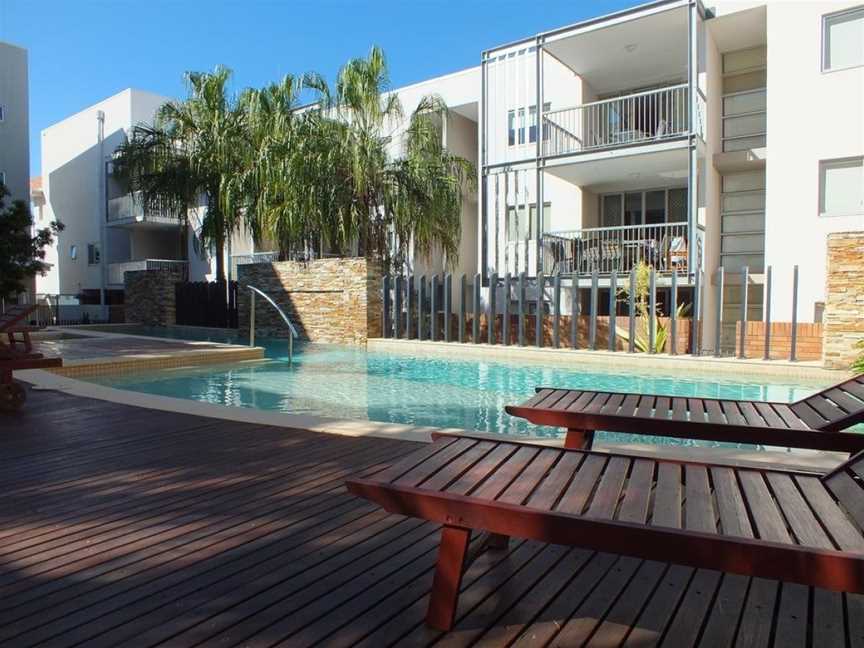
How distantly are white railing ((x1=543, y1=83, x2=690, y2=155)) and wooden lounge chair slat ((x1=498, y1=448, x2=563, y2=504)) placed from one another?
12.6m

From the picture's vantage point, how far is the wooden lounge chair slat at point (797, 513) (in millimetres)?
→ 1461

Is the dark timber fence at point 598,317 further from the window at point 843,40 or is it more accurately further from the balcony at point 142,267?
the balcony at point 142,267

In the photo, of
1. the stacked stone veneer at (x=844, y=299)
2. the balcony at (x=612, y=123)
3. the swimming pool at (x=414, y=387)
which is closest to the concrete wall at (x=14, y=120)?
the swimming pool at (x=414, y=387)

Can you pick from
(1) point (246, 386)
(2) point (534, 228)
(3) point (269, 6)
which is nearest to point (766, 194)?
(2) point (534, 228)

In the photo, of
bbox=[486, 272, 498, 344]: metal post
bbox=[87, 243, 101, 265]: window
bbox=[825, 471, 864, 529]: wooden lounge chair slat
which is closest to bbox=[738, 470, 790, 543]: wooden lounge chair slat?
bbox=[825, 471, 864, 529]: wooden lounge chair slat

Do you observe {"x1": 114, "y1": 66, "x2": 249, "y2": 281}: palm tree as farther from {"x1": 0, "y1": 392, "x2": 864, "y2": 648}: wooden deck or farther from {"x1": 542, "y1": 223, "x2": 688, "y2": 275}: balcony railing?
{"x1": 0, "y1": 392, "x2": 864, "y2": 648}: wooden deck

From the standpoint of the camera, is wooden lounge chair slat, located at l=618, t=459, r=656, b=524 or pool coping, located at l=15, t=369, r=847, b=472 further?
pool coping, located at l=15, t=369, r=847, b=472

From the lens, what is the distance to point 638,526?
1.55 metres

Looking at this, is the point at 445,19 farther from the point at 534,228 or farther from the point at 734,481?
the point at 734,481

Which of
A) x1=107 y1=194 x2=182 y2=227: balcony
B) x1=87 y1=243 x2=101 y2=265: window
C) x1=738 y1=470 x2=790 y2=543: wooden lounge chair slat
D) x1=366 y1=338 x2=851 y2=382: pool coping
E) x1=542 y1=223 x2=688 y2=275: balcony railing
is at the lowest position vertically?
x1=366 y1=338 x2=851 y2=382: pool coping

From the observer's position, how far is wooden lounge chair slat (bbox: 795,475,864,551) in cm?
144

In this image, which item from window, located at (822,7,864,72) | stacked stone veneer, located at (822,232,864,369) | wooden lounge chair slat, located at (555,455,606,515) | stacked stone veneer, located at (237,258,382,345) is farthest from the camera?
stacked stone veneer, located at (237,258,382,345)

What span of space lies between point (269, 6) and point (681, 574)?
1560cm

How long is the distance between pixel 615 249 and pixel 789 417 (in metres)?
11.3
